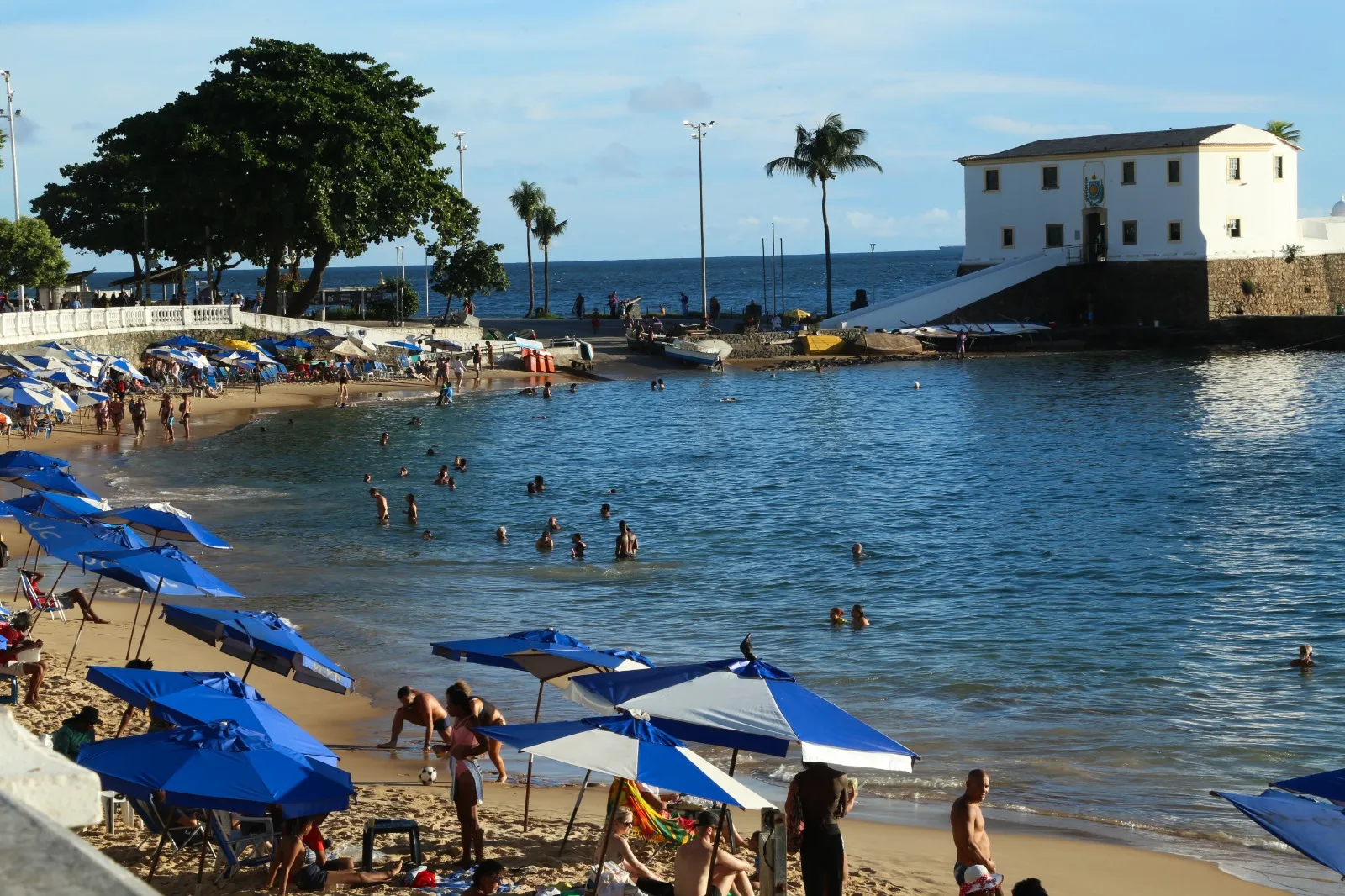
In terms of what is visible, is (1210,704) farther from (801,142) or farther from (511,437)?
(801,142)

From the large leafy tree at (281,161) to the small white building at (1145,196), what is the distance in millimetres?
34770

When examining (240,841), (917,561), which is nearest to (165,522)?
(240,841)

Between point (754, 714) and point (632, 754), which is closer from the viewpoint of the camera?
point (632, 754)

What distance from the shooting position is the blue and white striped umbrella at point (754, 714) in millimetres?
10445

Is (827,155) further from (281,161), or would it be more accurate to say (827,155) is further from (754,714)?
(754,714)

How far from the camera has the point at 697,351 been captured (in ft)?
241

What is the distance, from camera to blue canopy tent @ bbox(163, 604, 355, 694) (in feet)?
46.5

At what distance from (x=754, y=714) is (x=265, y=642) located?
19.0 ft

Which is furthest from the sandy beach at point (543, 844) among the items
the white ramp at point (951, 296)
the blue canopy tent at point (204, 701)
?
the white ramp at point (951, 296)

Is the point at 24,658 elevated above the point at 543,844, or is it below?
above

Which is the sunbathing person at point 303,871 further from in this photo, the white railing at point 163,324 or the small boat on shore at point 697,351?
the small boat on shore at point 697,351

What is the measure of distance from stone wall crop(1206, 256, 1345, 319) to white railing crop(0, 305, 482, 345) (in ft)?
134

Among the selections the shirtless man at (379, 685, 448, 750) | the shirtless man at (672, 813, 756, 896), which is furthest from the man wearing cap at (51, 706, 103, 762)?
the shirtless man at (672, 813, 756, 896)

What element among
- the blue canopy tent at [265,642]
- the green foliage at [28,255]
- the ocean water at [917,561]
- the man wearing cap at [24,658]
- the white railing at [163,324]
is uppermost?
the green foliage at [28,255]
